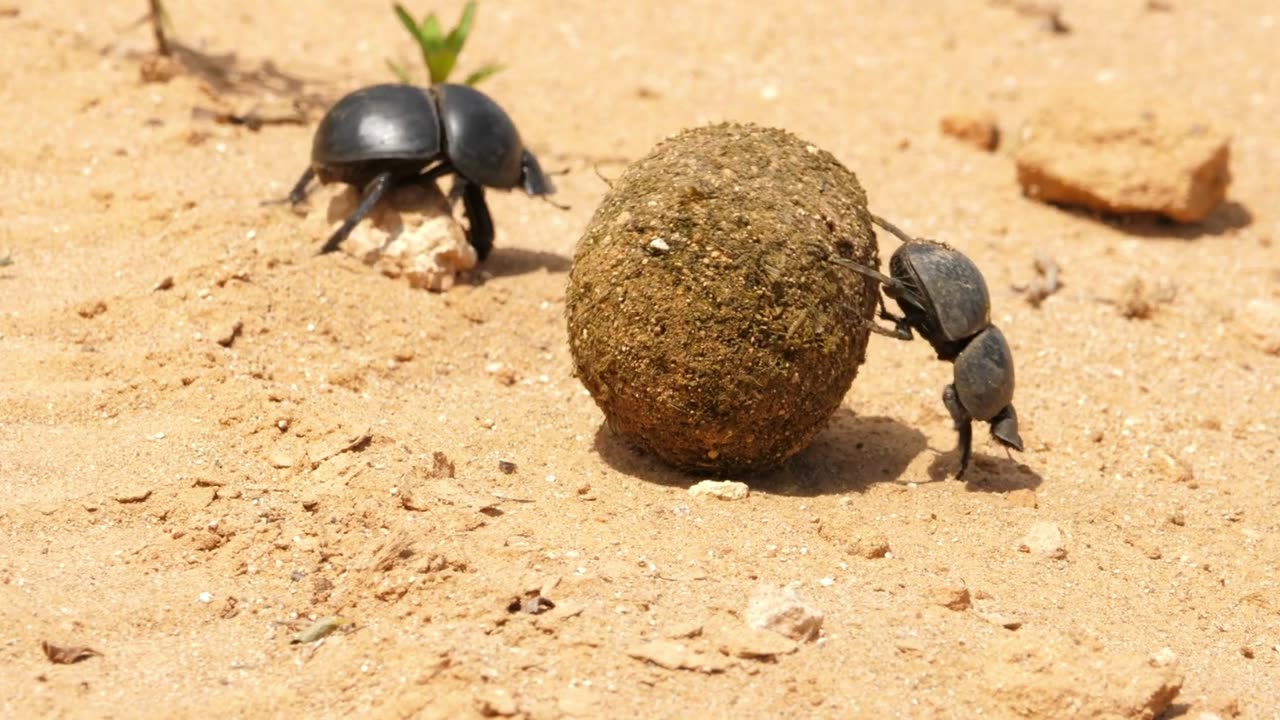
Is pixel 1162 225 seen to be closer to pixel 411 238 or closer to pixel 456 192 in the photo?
pixel 456 192

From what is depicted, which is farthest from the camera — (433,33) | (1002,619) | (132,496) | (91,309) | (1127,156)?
(1127,156)

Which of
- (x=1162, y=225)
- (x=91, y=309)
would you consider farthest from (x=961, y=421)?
(x=1162, y=225)

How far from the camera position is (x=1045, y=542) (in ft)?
13.7

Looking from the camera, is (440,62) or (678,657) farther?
(440,62)

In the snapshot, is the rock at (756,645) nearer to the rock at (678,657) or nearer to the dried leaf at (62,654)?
the rock at (678,657)

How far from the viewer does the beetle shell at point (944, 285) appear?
173 inches

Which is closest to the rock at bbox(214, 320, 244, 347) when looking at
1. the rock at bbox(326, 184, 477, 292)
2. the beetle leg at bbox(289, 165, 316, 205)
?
the rock at bbox(326, 184, 477, 292)

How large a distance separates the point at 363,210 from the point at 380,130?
0.35 meters

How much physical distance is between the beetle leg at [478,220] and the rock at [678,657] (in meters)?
3.23

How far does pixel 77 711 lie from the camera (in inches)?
116

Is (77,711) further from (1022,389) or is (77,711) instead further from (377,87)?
(1022,389)

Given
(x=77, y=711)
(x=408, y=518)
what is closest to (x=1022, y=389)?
(x=408, y=518)

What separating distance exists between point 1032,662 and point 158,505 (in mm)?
2491

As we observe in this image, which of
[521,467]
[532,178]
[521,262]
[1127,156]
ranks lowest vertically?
[521,262]
